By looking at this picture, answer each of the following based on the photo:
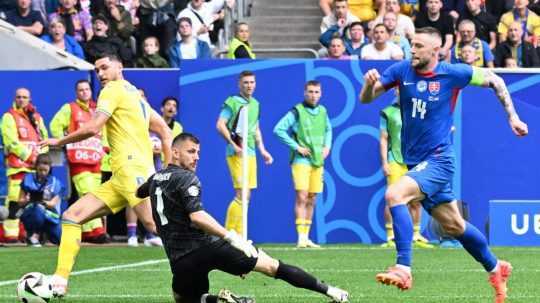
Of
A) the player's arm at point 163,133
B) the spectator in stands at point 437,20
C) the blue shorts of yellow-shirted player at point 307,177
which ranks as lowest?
the blue shorts of yellow-shirted player at point 307,177

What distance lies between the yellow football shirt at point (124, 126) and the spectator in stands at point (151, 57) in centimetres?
937

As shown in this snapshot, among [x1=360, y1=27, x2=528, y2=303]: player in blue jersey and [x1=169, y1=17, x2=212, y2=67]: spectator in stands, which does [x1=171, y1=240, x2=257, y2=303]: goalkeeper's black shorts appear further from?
[x1=169, y1=17, x2=212, y2=67]: spectator in stands

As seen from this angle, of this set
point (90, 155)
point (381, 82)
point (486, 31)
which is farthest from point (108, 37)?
point (381, 82)

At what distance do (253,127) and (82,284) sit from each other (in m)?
7.01

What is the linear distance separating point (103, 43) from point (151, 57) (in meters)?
0.88

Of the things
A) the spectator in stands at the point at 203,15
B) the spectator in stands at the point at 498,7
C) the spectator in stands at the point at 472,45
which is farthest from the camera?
the spectator in stands at the point at 498,7

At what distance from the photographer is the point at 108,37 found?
2308cm

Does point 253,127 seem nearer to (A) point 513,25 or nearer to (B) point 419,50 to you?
(A) point 513,25

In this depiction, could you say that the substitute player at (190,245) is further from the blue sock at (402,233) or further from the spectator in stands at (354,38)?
the spectator in stands at (354,38)

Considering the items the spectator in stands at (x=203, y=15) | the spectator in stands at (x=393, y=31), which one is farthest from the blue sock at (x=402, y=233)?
the spectator in stands at (x=203, y=15)

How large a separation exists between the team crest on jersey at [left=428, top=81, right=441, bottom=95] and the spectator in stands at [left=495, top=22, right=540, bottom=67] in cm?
1082

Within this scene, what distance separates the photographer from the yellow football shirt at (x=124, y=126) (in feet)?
42.9

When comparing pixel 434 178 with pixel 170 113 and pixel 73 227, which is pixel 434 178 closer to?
pixel 73 227

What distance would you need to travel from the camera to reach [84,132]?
12.7 m
